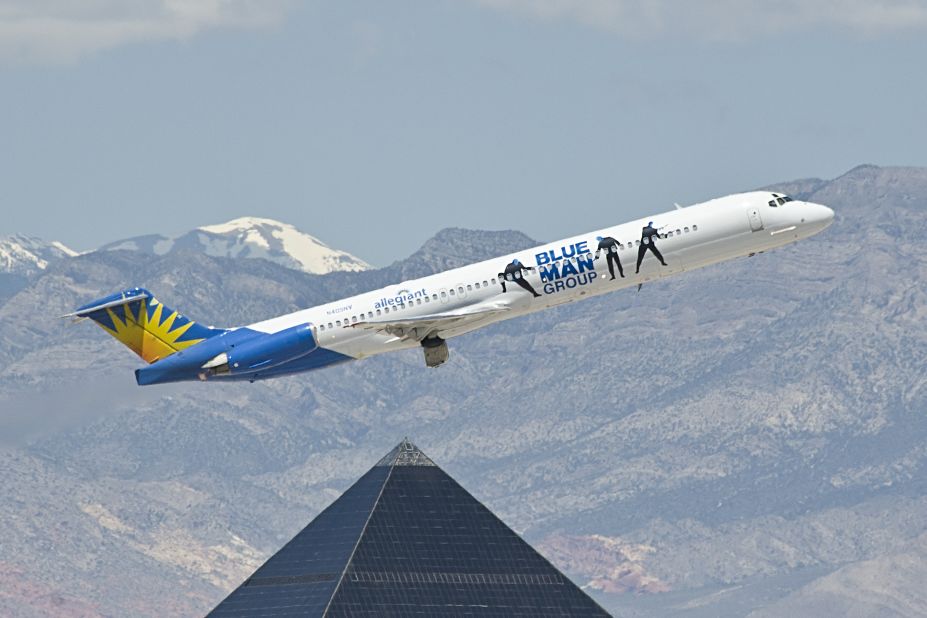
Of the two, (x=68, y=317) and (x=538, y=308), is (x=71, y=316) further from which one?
(x=538, y=308)

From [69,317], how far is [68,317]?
1.13 metres

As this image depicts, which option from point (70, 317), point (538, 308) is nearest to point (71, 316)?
point (70, 317)

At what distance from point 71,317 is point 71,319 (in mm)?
166

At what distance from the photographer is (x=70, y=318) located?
199625 millimetres

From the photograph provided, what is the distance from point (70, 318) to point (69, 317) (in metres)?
2.65

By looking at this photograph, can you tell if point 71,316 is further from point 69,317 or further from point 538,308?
point 538,308

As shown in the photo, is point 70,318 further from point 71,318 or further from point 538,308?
point 538,308

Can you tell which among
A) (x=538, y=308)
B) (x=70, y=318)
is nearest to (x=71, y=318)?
(x=70, y=318)

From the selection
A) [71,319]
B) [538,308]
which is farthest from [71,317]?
[538,308]

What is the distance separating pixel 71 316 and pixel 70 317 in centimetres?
16

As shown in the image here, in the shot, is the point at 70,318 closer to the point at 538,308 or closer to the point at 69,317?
the point at 69,317

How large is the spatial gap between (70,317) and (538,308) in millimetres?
38788

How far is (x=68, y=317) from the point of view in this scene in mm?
195875

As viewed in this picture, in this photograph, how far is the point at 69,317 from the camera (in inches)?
7756
